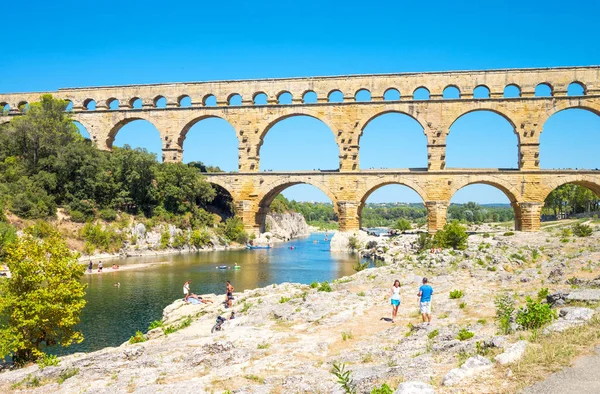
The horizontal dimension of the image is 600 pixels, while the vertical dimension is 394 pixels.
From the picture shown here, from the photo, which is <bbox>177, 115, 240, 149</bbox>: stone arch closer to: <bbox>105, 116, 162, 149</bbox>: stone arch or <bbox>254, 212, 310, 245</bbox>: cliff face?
<bbox>105, 116, 162, 149</bbox>: stone arch

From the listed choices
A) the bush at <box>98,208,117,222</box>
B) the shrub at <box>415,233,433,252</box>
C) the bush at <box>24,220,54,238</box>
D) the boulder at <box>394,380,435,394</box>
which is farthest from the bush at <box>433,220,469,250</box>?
the bush at <box>24,220,54,238</box>

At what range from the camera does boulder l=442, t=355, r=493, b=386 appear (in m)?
6.06

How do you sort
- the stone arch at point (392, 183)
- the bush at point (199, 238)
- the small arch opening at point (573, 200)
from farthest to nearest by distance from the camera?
the small arch opening at point (573, 200), the bush at point (199, 238), the stone arch at point (392, 183)

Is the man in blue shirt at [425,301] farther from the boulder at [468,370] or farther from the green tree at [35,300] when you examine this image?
the green tree at [35,300]

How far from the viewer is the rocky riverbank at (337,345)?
6750 mm

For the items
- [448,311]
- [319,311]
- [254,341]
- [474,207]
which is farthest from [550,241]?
[474,207]

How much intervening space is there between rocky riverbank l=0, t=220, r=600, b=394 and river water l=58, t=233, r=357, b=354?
5.54ft

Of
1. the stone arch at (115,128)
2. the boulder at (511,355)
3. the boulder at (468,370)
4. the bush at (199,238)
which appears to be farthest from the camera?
the stone arch at (115,128)

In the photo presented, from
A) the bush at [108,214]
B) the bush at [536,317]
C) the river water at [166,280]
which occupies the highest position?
the bush at [108,214]

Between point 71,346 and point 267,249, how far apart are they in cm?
2811

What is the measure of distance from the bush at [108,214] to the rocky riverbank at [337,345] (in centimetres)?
2073

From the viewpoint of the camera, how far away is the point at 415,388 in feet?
18.6

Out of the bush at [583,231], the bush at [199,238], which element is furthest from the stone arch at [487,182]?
the bush at [199,238]

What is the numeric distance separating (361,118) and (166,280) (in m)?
20.3
